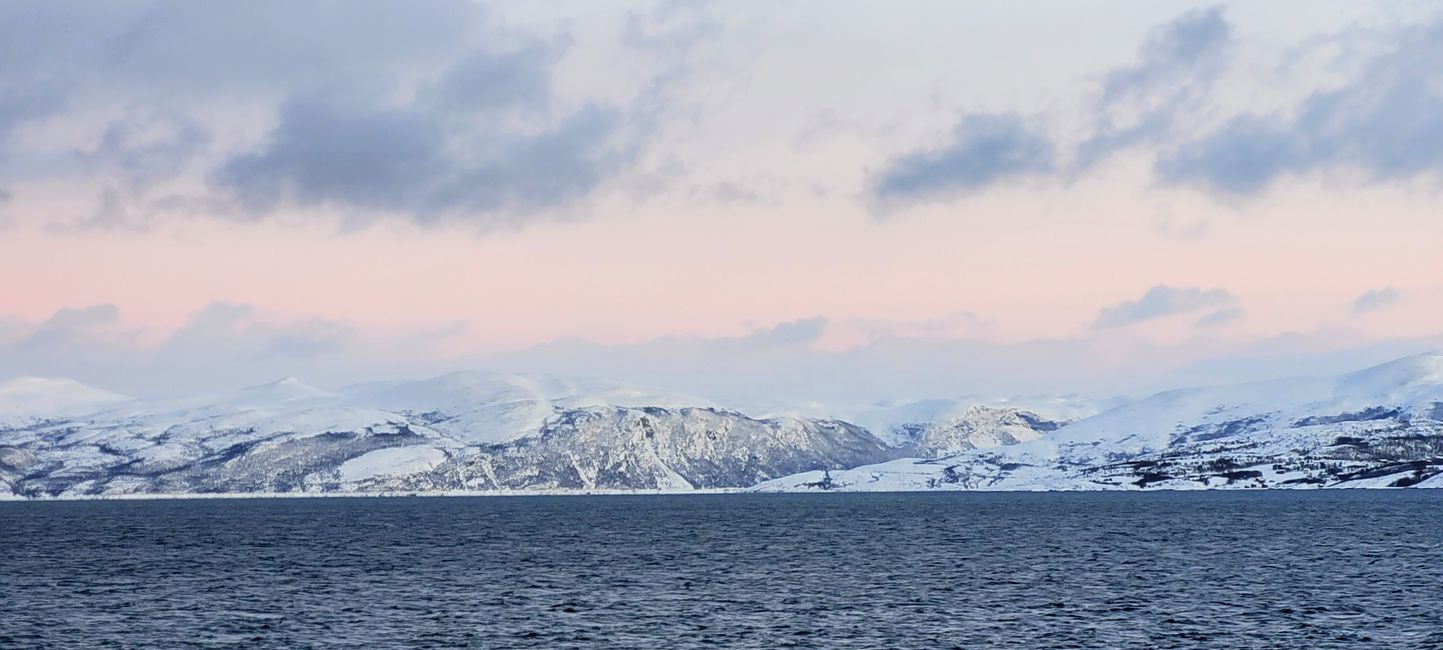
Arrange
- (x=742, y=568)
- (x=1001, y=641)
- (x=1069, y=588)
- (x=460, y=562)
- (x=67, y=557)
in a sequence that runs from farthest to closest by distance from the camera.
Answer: (x=67, y=557) < (x=460, y=562) < (x=742, y=568) < (x=1069, y=588) < (x=1001, y=641)

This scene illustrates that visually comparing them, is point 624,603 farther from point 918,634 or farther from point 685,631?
point 918,634

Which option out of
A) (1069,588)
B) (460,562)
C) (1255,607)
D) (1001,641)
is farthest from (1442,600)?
(460,562)

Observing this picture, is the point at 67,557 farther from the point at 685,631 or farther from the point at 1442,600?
the point at 1442,600

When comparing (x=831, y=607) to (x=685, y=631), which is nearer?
(x=685, y=631)

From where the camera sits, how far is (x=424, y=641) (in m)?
99.9

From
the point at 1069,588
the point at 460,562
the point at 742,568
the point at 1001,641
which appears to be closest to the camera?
the point at 1001,641

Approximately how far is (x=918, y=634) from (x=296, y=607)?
55.1 m

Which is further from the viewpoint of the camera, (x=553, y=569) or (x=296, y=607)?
(x=553, y=569)

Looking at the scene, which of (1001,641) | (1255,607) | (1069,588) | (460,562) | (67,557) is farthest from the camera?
(67,557)

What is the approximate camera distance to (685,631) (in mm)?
104875

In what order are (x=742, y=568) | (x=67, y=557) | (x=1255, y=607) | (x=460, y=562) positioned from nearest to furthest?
(x=1255, y=607) → (x=742, y=568) → (x=460, y=562) → (x=67, y=557)

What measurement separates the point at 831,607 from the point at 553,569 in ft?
175

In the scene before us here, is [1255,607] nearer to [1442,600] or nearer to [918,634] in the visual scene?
[1442,600]

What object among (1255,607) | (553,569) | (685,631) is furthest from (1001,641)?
(553,569)
